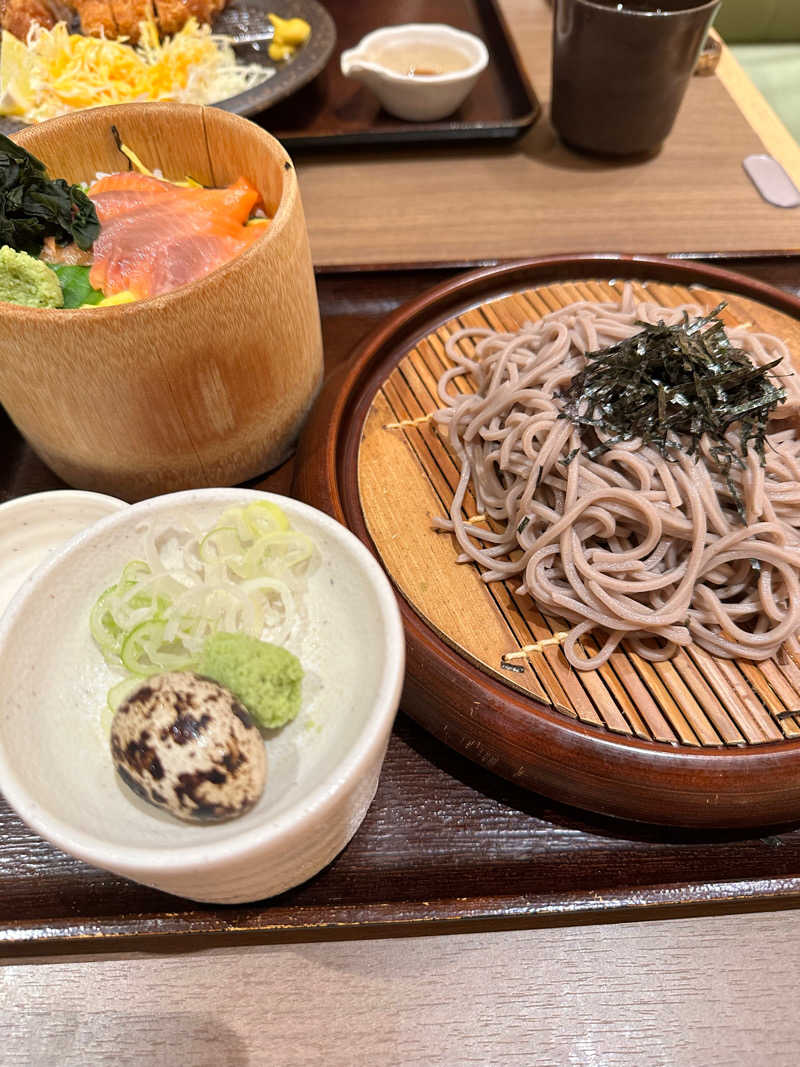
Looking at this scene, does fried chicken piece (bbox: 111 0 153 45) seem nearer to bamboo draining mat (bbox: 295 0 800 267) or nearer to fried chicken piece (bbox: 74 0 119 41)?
fried chicken piece (bbox: 74 0 119 41)

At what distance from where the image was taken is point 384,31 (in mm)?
2633

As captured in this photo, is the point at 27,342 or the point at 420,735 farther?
the point at 420,735

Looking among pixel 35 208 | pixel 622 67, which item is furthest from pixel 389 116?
pixel 35 208

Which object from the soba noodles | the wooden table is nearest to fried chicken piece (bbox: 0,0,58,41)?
the soba noodles

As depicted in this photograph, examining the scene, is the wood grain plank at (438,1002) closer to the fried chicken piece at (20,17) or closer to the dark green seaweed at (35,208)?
the dark green seaweed at (35,208)

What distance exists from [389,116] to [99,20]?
1.19 meters

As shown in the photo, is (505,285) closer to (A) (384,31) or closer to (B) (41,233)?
(B) (41,233)

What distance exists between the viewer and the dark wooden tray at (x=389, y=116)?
2480 mm

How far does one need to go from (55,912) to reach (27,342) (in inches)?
36.0

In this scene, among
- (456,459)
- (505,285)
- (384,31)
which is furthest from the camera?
(384,31)

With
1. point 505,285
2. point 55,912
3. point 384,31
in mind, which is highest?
point 384,31

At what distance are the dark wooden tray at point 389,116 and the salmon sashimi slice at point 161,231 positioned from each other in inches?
45.4

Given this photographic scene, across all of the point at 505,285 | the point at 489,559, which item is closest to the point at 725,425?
the point at 489,559

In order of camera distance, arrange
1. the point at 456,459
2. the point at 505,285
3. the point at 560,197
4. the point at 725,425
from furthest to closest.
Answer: the point at 560,197, the point at 505,285, the point at 456,459, the point at 725,425
